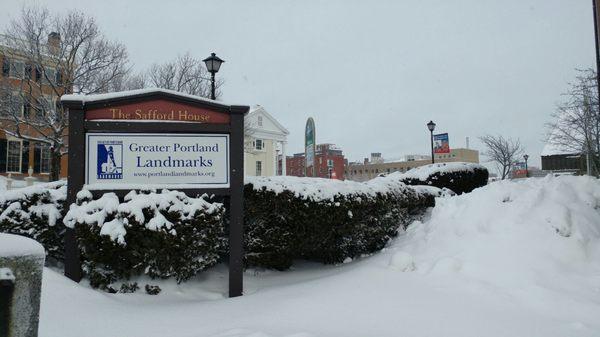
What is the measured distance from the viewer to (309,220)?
18.7ft

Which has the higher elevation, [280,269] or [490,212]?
[490,212]

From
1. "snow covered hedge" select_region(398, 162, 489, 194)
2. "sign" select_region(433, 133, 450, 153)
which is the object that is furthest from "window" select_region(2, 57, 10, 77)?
"sign" select_region(433, 133, 450, 153)

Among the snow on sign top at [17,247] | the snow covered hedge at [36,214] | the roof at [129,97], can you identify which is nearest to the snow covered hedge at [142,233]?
the snow covered hedge at [36,214]

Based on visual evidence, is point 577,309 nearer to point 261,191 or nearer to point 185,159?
point 261,191

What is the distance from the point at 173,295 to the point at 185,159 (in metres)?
1.71

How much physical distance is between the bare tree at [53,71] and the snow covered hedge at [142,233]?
19336 millimetres

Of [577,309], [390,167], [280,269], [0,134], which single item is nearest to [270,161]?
[0,134]

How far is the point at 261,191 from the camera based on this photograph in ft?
18.1

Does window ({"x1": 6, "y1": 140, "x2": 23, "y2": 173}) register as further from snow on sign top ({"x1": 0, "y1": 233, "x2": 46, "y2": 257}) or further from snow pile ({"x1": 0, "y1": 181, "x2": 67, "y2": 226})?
snow on sign top ({"x1": 0, "y1": 233, "x2": 46, "y2": 257})

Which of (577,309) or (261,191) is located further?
(261,191)

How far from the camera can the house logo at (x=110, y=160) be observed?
4.95 m

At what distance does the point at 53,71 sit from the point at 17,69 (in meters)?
1.92

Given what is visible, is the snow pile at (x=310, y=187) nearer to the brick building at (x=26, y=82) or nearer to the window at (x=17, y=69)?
the brick building at (x=26, y=82)

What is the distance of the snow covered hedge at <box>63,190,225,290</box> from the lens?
14.9 feet
